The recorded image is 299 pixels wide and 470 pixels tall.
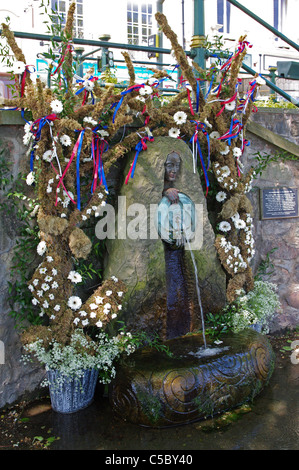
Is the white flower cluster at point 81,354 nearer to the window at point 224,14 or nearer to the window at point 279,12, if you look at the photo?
the window at point 224,14

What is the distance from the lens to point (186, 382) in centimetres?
338

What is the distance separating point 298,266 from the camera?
5.30 meters

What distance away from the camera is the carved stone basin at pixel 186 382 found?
11.0 feet

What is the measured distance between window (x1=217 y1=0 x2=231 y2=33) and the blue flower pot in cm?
1473

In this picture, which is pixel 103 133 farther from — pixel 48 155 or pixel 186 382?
pixel 186 382

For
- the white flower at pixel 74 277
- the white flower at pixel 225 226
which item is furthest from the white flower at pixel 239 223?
the white flower at pixel 74 277

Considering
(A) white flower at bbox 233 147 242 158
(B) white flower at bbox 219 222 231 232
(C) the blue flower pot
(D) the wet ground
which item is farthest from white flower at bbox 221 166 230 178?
(C) the blue flower pot

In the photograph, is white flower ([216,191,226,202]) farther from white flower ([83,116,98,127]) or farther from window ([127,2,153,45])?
window ([127,2,153,45])

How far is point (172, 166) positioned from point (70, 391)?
1975mm

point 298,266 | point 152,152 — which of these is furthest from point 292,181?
point 152,152

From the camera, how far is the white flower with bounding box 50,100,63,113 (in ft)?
11.2

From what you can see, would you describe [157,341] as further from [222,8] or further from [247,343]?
[222,8]

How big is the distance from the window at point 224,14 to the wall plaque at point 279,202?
40.5 feet

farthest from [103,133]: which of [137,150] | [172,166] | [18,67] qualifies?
[18,67]
